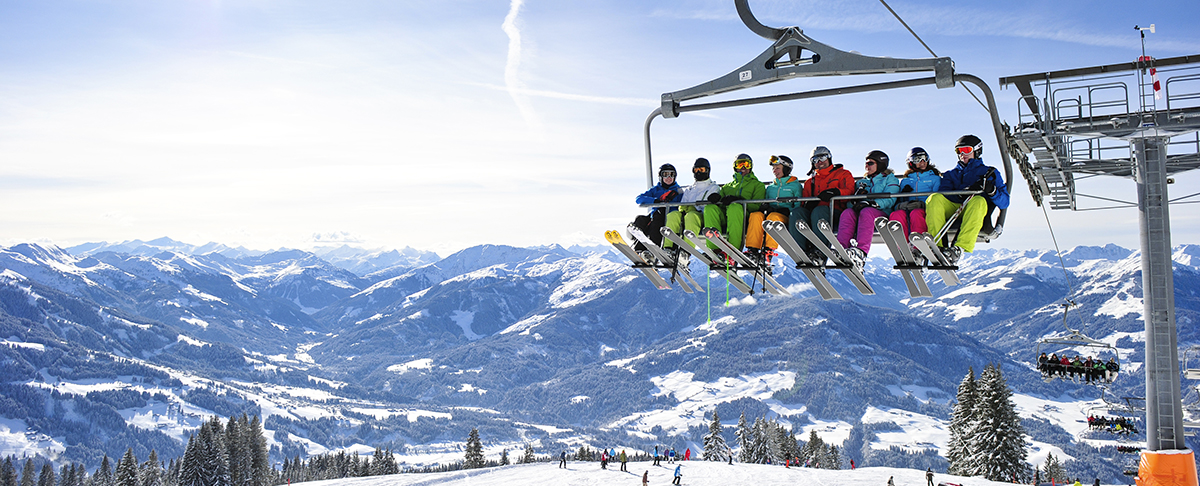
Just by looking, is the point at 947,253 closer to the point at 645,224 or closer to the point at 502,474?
the point at 645,224

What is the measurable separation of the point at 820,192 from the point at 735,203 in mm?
1125

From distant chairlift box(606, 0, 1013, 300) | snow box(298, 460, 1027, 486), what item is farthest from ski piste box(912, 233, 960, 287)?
snow box(298, 460, 1027, 486)

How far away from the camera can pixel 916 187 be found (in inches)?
334

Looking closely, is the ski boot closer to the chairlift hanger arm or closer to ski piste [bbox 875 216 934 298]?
ski piste [bbox 875 216 934 298]

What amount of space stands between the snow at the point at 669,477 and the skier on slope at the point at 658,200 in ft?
105

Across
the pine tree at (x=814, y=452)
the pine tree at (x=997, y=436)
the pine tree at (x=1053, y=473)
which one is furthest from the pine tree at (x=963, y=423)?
the pine tree at (x=1053, y=473)

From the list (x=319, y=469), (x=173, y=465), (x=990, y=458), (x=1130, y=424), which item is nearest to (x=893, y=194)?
(x=1130, y=424)

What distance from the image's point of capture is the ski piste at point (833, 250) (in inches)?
343

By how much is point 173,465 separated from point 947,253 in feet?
318

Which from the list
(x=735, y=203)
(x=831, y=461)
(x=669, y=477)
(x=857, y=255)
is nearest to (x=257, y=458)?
(x=669, y=477)

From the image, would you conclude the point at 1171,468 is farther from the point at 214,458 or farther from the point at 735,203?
the point at 214,458

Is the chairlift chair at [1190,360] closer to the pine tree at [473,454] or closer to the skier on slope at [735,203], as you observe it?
the skier on slope at [735,203]

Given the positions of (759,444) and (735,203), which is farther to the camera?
(759,444)

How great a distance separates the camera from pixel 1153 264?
35.2 ft
